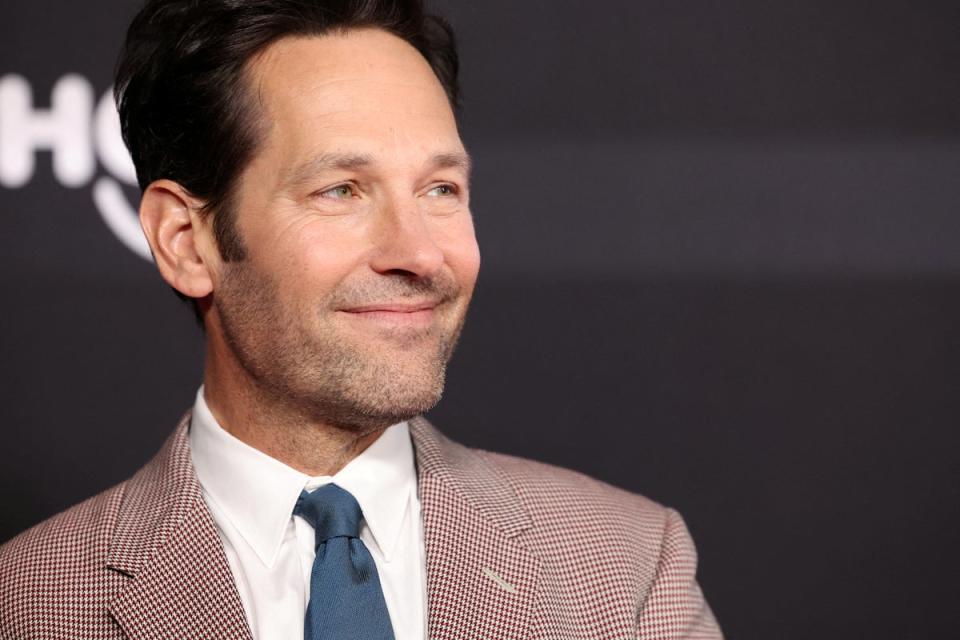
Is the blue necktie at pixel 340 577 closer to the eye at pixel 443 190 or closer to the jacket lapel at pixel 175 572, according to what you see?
the jacket lapel at pixel 175 572

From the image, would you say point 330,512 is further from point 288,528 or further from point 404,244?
point 404,244

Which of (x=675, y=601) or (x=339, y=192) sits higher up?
(x=339, y=192)

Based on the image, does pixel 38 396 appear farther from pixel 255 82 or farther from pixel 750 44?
pixel 750 44

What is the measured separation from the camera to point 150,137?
1.98 metres

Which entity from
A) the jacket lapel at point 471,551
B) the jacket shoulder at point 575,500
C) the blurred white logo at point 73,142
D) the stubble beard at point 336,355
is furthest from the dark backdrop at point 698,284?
the stubble beard at point 336,355

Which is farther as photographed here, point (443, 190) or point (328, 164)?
point (443, 190)

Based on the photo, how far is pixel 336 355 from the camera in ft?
5.70

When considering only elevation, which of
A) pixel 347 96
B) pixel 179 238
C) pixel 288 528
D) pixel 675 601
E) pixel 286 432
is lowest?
pixel 675 601

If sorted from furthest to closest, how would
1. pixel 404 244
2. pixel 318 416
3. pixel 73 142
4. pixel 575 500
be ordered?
pixel 73 142, pixel 575 500, pixel 318 416, pixel 404 244

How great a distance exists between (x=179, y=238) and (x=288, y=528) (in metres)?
0.49

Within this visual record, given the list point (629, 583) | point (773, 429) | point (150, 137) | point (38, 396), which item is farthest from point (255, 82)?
point (773, 429)

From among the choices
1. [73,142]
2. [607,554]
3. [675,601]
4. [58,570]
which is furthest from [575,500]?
[73,142]

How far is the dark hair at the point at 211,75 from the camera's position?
1.84 metres

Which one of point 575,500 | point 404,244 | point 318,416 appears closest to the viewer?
point 404,244
